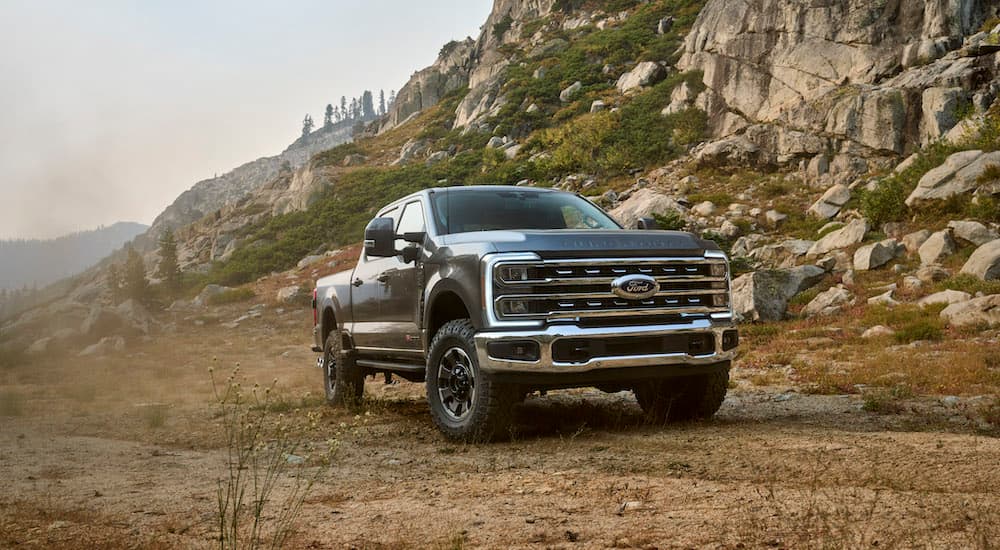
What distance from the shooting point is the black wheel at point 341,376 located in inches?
341

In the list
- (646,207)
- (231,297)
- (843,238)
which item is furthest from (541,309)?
(231,297)

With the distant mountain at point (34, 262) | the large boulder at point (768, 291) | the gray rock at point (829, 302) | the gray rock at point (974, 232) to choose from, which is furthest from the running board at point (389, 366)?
the gray rock at point (974, 232)

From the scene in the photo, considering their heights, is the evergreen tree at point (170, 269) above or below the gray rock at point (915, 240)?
above

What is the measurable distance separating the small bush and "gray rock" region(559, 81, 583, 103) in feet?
76.8

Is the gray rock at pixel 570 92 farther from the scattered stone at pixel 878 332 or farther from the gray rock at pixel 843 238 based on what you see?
the scattered stone at pixel 878 332

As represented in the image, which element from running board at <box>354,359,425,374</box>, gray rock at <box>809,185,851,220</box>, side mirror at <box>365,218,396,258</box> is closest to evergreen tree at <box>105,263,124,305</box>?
gray rock at <box>809,185,851,220</box>

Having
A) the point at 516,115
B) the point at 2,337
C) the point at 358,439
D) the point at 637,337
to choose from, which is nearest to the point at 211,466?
the point at 358,439

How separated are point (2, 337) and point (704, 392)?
66.6 feet

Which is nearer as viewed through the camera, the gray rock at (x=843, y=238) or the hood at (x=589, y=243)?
the hood at (x=589, y=243)

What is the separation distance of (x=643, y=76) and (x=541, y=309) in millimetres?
36827

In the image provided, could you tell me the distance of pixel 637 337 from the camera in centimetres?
572

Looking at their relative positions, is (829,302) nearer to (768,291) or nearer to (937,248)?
(768,291)

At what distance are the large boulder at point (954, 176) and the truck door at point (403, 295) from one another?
1390 cm

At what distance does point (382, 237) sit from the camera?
669 centimetres
